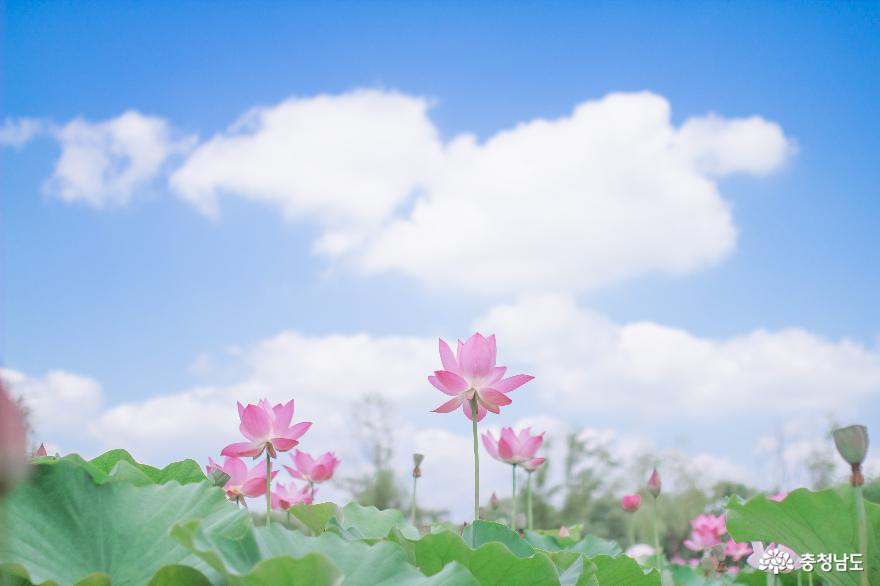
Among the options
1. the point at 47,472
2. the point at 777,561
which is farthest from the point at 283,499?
the point at 777,561

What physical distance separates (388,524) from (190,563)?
62cm

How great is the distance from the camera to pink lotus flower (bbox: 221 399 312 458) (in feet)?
4.22

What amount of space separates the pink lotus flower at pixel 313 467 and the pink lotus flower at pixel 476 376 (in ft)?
1.90

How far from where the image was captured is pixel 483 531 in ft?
4.18

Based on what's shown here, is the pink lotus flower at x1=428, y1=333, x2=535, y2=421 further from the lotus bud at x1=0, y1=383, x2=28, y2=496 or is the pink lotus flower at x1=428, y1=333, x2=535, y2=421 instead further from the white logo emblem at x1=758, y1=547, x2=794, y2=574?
the lotus bud at x1=0, y1=383, x2=28, y2=496

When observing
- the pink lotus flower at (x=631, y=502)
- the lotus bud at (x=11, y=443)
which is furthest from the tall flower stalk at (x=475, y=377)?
the pink lotus flower at (x=631, y=502)

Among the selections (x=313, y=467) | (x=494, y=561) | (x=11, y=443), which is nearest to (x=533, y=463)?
(x=313, y=467)

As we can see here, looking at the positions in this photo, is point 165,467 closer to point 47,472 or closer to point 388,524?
point 47,472

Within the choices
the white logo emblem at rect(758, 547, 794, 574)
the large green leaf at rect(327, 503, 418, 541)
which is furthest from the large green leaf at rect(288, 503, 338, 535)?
the white logo emblem at rect(758, 547, 794, 574)

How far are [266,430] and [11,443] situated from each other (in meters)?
0.97

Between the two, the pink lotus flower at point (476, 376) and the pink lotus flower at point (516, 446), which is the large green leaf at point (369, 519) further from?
Result: the pink lotus flower at point (516, 446)

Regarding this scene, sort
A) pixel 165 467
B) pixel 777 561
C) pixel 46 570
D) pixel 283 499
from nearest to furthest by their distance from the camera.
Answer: pixel 46 570
pixel 165 467
pixel 777 561
pixel 283 499

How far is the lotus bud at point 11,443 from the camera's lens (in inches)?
13.7

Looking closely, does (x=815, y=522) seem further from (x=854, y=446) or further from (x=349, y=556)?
(x=349, y=556)
